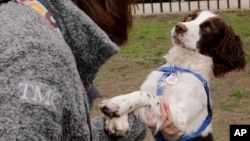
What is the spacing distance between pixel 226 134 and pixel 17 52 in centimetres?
490

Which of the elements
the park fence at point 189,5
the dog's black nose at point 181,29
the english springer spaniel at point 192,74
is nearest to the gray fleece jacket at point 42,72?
the english springer spaniel at point 192,74

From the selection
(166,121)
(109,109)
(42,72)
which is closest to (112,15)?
(42,72)

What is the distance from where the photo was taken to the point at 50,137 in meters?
1.15

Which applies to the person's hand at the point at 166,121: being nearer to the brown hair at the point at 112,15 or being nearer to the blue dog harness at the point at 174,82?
the blue dog harness at the point at 174,82

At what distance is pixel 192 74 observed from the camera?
13.3 feet

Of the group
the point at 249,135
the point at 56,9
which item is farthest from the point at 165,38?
the point at 56,9

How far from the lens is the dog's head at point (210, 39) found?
4.16m

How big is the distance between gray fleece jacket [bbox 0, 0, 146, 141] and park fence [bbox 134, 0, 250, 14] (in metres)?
11.2

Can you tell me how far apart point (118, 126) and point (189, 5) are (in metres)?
11.6

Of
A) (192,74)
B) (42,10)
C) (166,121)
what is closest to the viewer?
(42,10)

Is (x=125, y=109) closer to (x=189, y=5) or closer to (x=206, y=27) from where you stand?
(x=206, y=27)

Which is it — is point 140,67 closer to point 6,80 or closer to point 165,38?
point 165,38

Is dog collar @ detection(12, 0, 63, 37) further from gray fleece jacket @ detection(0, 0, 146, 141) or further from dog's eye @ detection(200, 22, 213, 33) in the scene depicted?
dog's eye @ detection(200, 22, 213, 33)

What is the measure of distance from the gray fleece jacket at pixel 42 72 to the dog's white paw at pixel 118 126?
543 mm
